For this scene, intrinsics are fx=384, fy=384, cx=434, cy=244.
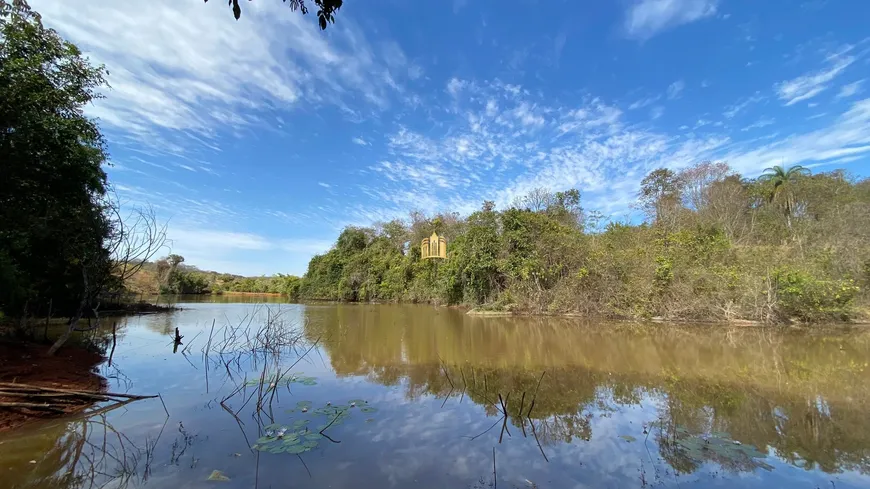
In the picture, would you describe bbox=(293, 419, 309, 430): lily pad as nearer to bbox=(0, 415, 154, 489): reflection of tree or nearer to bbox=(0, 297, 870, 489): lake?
bbox=(0, 297, 870, 489): lake

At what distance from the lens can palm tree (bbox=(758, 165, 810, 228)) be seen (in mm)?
23022

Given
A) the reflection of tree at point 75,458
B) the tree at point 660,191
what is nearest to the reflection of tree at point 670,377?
the reflection of tree at point 75,458

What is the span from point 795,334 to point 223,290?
186ft

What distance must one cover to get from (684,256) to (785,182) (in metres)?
14.7

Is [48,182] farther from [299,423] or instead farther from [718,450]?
[718,450]

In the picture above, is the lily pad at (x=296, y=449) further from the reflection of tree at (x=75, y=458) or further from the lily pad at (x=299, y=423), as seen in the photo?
the reflection of tree at (x=75, y=458)

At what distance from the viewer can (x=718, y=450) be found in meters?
3.67

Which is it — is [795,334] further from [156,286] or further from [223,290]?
[223,290]

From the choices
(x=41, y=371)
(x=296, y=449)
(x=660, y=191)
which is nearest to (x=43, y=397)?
(x=41, y=371)

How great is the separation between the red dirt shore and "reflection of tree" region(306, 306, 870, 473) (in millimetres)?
3878

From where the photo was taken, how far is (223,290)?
171 ft

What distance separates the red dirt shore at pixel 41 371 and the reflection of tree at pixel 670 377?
3.88 m

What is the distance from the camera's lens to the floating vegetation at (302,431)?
3746 mm

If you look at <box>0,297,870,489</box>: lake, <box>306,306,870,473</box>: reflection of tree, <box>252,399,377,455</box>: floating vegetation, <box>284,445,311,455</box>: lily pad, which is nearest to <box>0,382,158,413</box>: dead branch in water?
<box>0,297,870,489</box>: lake
